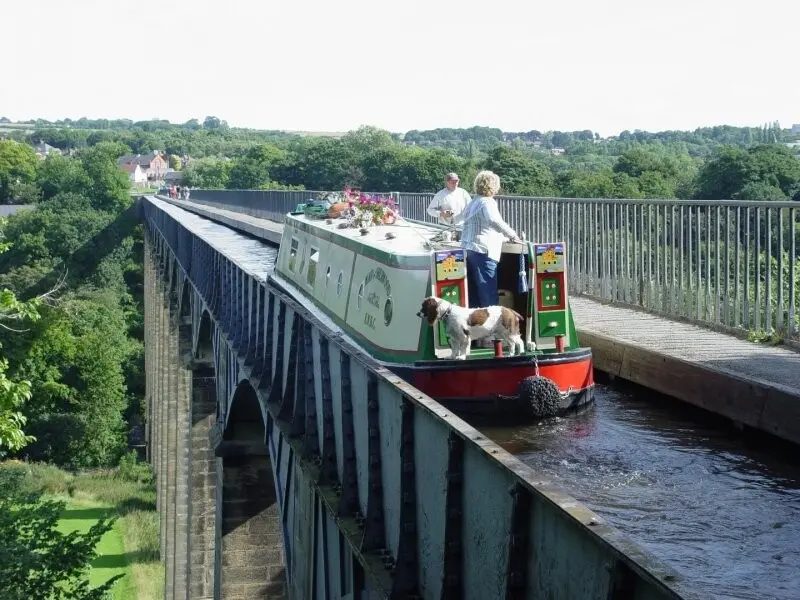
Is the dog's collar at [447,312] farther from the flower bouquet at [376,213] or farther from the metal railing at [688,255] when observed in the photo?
the flower bouquet at [376,213]

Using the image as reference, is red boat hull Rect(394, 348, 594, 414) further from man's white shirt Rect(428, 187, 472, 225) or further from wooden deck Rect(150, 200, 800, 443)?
man's white shirt Rect(428, 187, 472, 225)

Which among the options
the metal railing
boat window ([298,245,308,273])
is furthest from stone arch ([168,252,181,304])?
boat window ([298,245,308,273])

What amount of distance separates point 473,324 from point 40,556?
34.1 feet

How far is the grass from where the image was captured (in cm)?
4125

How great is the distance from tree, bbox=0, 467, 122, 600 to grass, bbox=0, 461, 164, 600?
1584 cm

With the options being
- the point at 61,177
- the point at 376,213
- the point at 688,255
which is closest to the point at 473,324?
the point at 376,213

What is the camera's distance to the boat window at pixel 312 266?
15.1 metres

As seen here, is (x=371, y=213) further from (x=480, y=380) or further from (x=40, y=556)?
(x=40, y=556)

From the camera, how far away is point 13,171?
561 feet

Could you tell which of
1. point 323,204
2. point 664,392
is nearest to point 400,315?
point 664,392

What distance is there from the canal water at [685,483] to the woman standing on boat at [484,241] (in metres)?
1.23

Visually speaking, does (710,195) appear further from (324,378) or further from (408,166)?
(408,166)

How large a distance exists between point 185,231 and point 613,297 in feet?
51.0

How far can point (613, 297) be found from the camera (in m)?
15.6
